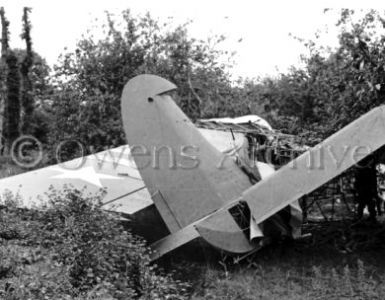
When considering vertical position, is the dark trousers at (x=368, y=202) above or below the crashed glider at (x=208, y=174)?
below

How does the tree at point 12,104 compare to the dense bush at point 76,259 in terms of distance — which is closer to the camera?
the dense bush at point 76,259

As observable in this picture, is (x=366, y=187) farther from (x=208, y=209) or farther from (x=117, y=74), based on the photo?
(x=117, y=74)

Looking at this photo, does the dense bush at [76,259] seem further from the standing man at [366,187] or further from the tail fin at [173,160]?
the standing man at [366,187]

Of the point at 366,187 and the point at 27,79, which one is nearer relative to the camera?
the point at 366,187

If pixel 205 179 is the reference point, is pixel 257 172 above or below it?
below

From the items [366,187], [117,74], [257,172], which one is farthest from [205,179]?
[117,74]

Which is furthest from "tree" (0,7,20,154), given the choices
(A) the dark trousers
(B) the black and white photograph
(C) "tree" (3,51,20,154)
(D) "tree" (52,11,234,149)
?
(A) the dark trousers

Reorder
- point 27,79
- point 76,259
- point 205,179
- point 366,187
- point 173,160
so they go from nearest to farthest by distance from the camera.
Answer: point 76,259 → point 205,179 → point 173,160 → point 366,187 → point 27,79

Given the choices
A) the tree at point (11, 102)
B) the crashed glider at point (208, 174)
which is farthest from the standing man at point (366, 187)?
the tree at point (11, 102)

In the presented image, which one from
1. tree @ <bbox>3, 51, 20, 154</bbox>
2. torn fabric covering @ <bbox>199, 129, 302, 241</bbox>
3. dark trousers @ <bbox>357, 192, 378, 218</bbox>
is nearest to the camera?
torn fabric covering @ <bbox>199, 129, 302, 241</bbox>

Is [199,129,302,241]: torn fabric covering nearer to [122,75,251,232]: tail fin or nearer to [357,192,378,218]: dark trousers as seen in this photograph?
[122,75,251,232]: tail fin

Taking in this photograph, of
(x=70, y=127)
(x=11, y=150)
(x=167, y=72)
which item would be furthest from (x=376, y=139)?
(x=11, y=150)

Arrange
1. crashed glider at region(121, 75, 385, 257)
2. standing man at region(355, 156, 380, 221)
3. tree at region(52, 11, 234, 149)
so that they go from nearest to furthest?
1. crashed glider at region(121, 75, 385, 257)
2. standing man at region(355, 156, 380, 221)
3. tree at region(52, 11, 234, 149)

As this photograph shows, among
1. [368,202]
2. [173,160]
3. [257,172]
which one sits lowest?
[368,202]
